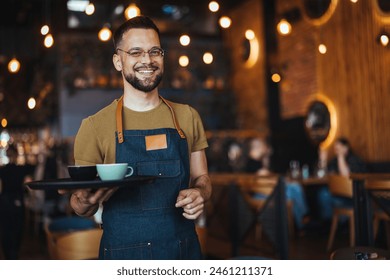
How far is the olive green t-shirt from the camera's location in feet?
5.62

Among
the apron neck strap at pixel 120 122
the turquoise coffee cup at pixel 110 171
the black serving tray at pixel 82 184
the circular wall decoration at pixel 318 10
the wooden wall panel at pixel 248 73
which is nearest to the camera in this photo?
the black serving tray at pixel 82 184

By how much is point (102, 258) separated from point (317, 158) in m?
6.36

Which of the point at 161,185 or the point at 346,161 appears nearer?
the point at 161,185

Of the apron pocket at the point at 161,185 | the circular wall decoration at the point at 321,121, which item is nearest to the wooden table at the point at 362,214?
the apron pocket at the point at 161,185

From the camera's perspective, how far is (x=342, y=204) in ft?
18.5

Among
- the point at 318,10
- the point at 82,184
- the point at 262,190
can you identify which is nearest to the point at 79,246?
the point at 82,184

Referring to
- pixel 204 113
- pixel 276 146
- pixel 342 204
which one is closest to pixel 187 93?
pixel 204 113

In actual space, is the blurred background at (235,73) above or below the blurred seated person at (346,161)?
above

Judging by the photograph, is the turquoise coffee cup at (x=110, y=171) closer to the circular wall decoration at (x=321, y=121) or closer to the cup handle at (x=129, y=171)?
the cup handle at (x=129, y=171)

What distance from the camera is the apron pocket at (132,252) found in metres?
1.69

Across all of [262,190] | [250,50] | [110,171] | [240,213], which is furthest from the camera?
[250,50]

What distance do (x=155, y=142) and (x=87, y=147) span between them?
244 mm

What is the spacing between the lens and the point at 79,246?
8.43 feet

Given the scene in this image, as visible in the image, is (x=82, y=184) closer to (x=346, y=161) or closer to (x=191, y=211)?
(x=191, y=211)
